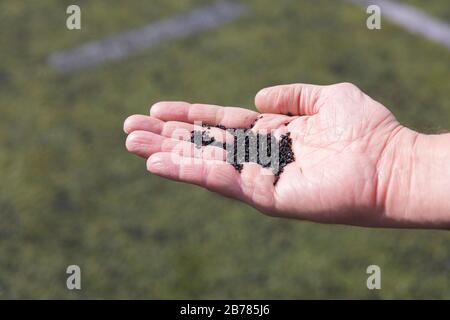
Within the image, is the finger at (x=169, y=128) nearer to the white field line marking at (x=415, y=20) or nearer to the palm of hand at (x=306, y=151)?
the palm of hand at (x=306, y=151)

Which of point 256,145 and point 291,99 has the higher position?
point 291,99

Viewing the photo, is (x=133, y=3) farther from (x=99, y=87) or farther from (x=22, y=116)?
(x=22, y=116)

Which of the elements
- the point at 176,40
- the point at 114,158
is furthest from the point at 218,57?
the point at 114,158

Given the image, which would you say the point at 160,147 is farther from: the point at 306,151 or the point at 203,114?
the point at 306,151

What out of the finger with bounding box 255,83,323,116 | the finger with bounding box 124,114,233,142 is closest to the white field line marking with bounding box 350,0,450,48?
the finger with bounding box 255,83,323,116

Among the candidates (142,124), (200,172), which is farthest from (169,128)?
(200,172)

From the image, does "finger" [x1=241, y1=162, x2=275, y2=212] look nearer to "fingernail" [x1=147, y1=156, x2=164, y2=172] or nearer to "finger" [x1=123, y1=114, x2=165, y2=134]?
"fingernail" [x1=147, y1=156, x2=164, y2=172]
